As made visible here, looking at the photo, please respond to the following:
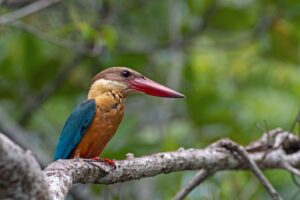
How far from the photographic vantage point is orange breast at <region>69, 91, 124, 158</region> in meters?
3.78

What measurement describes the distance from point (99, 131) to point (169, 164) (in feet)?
1.80

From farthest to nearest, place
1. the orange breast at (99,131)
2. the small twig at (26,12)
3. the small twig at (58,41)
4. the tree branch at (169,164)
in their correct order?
the small twig at (58,41)
the small twig at (26,12)
the orange breast at (99,131)
the tree branch at (169,164)

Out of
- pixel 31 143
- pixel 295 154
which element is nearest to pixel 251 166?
pixel 295 154

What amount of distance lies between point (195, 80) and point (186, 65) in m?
0.19

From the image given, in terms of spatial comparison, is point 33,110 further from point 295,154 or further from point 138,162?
point 138,162

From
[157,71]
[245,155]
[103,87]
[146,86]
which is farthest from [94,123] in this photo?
[157,71]

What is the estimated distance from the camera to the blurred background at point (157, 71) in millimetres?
5500

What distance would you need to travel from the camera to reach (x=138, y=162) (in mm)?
3137

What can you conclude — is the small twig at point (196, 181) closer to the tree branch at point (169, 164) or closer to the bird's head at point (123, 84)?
the tree branch at point (169, 164)

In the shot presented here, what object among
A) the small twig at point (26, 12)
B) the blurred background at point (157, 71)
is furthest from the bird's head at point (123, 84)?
the small twig at point (26, 12)

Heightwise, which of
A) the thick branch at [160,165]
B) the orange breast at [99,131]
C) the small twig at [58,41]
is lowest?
the thick branch at [160,165]

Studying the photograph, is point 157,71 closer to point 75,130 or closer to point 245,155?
point 75,130

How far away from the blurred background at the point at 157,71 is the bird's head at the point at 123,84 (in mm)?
1031

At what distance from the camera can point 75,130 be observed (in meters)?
3.83
